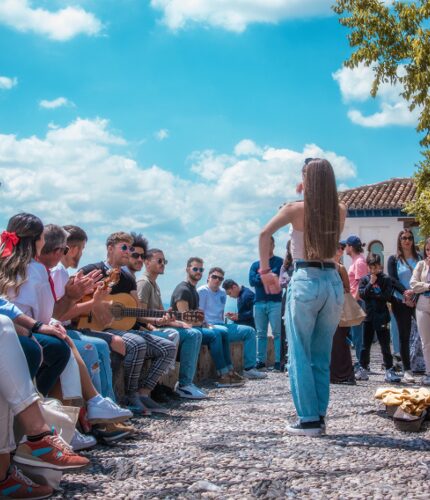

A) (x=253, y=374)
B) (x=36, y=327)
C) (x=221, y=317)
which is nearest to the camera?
(x=36, y=327)

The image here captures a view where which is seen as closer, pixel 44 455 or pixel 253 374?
pixel 44 455

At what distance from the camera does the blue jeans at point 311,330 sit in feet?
18.8

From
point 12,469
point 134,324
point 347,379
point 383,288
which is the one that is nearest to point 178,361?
point 134,324

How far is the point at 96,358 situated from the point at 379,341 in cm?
589

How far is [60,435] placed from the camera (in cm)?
452

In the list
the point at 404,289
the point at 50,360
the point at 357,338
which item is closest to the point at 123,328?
the point at 50,360

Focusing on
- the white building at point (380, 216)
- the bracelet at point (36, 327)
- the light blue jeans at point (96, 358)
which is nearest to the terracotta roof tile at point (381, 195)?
the white building at point (380, 216)

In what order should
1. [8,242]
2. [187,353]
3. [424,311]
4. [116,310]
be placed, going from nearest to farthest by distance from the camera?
[8,242]
[116,310]
[187,353]
[424,311]

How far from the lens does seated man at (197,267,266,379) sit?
11.3 meters

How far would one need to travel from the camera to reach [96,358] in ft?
19.2

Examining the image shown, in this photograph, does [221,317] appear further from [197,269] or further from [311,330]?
[311,330]

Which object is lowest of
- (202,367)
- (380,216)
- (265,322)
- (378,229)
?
(202,367)

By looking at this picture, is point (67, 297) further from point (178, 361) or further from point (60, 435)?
point (178, 361)

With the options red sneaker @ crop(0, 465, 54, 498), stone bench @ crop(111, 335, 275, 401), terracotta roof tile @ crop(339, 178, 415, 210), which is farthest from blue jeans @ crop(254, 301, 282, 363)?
terracotta roof tile @ crop(339, 178, 415, 210)
